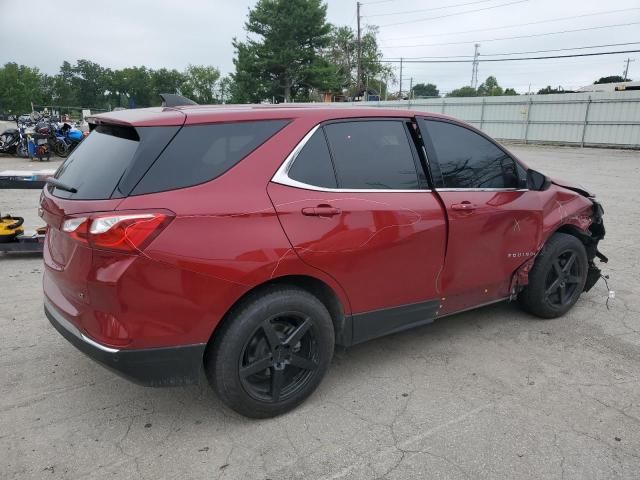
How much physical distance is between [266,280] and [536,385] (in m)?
1.96

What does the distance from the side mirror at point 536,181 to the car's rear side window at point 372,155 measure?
1.26m

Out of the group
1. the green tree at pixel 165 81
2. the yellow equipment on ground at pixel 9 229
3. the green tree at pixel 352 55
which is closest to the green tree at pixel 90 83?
the green tree at pixel 165 81

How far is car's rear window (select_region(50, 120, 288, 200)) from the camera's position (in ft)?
7.95

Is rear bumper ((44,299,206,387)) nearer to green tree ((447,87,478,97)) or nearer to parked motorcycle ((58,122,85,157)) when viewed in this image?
parked motorcycle ((58,122,85,157))

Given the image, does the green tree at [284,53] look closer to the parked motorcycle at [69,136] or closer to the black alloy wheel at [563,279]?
the parked motorcycle at [69,136]

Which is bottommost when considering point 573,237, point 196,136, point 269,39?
point 573,237

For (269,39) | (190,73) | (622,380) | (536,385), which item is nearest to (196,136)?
(536,385)

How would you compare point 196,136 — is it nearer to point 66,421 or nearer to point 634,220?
point 66,421

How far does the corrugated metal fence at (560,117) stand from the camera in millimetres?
22031

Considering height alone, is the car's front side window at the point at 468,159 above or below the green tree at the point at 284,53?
below

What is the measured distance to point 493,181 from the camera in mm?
3760

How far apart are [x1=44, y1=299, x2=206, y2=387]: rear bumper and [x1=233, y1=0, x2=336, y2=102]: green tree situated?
4575 centimetres

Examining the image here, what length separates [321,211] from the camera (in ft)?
9.06

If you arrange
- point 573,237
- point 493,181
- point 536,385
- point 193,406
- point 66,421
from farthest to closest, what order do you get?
point 573,237
point 493,181
point 536,385
point 193,406
point 66,421
